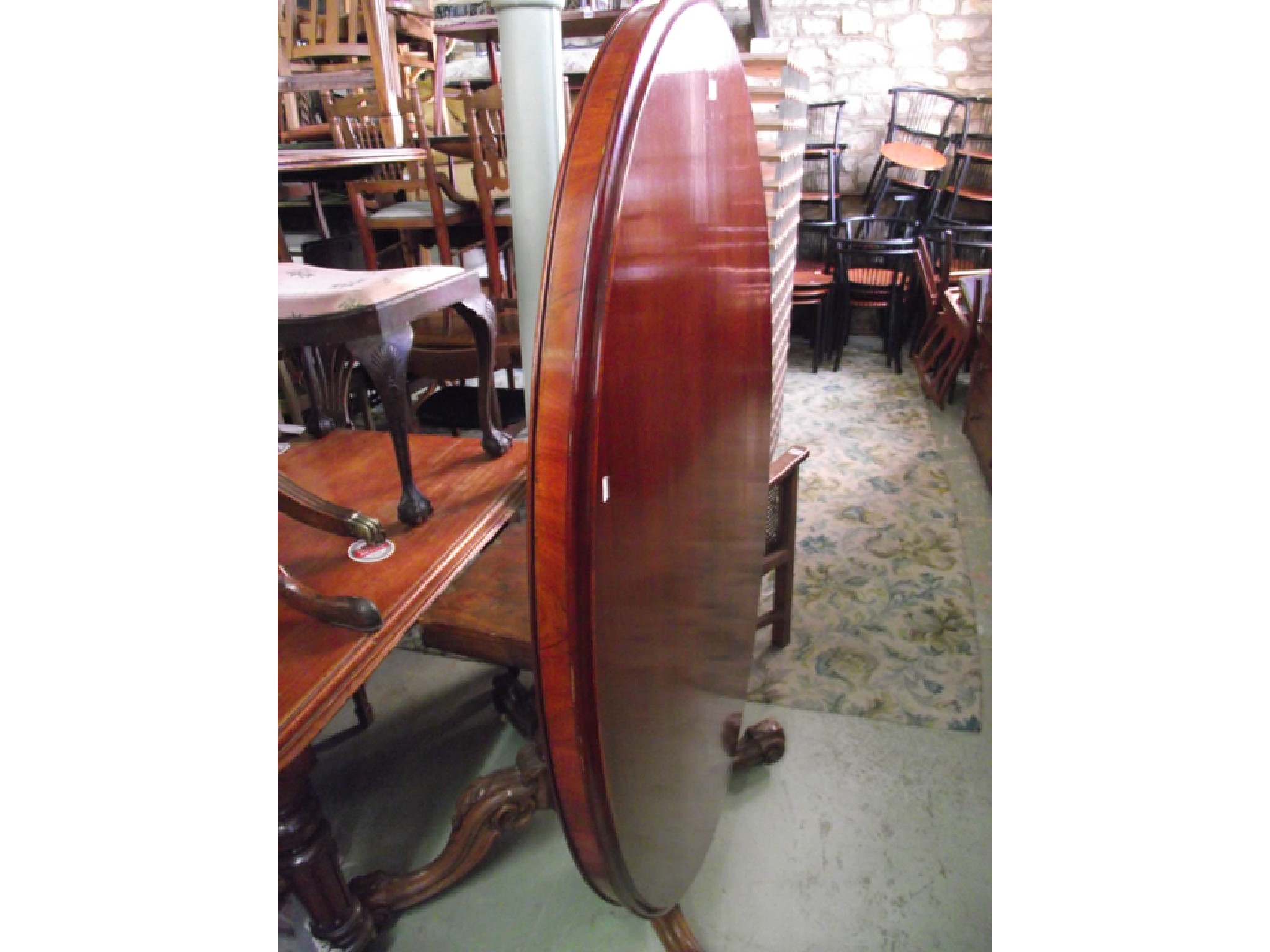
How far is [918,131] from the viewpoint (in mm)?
5613

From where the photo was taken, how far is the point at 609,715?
735mm

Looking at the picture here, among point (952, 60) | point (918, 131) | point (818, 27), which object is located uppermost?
point (818, 27)

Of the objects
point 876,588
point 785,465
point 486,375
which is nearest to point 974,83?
point 876,588

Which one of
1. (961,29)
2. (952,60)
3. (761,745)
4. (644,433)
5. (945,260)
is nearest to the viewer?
(644,433)

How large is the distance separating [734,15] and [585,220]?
113 inches

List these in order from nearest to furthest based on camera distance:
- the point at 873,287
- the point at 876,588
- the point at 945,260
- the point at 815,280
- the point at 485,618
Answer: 1. the point at 485,618
2. the point at 876,588
3. the point at 945,260
4. the point at 815,280
5. the point at 873,287

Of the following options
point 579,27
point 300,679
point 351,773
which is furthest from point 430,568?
point 579,27

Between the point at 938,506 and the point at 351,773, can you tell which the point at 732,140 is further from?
the point at 938,506

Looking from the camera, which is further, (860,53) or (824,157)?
(824,157)

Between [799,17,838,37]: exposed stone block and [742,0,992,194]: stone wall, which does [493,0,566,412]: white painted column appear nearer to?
[742,0,992,194]: stone wall

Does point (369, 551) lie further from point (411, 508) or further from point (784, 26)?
point (784, 26)

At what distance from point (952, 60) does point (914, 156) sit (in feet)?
2.77

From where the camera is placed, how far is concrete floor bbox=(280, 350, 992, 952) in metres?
1.42

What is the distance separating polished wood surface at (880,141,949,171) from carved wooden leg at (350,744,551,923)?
17.4ft
